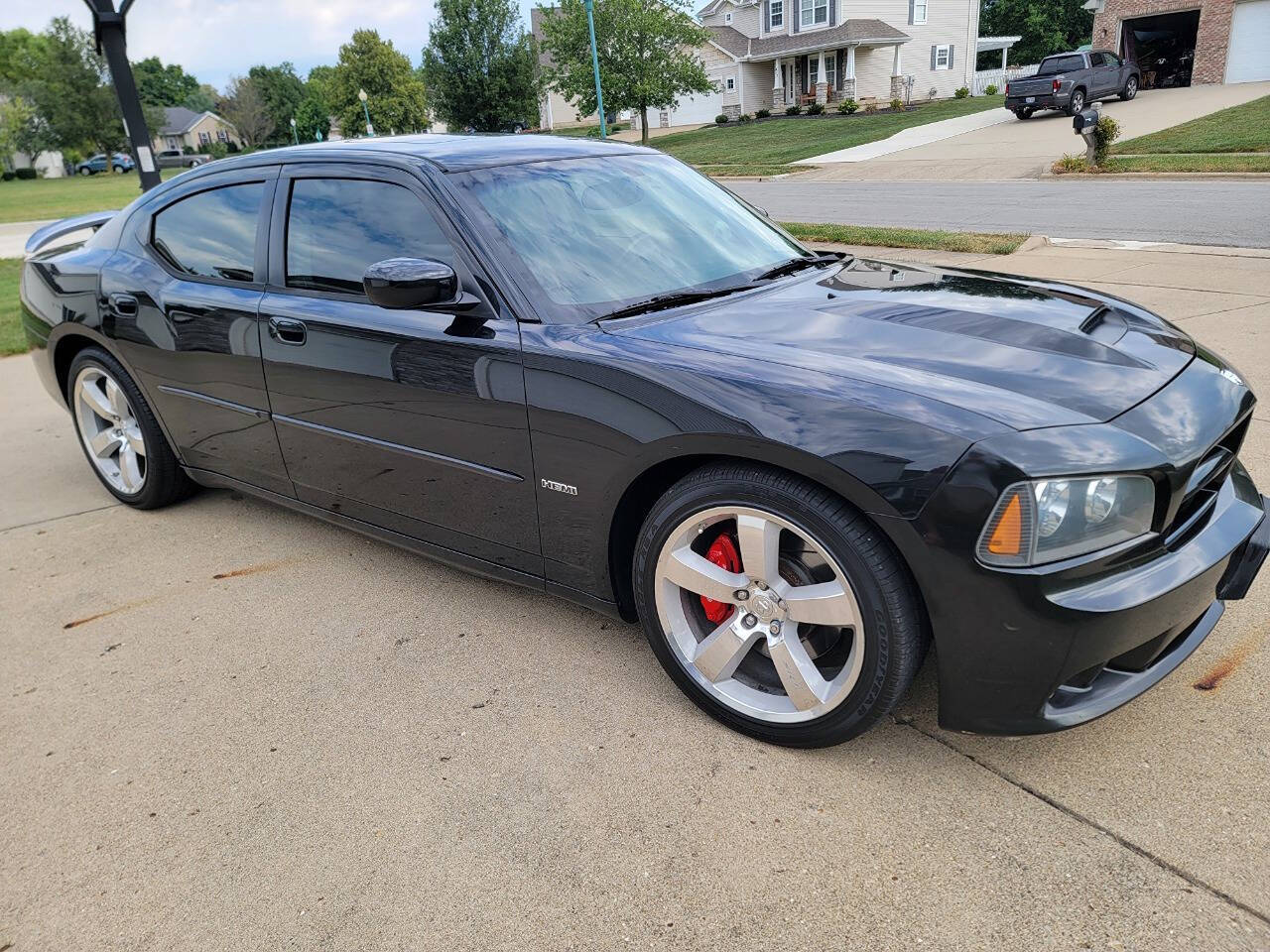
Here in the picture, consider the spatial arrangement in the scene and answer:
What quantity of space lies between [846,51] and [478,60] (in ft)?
67.6

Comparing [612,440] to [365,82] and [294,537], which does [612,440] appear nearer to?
[294,537]

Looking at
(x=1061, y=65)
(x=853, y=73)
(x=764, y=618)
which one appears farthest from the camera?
(x=853, y=73)

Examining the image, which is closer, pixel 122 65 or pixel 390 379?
pixel 390 379

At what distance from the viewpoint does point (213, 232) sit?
3.71 meters

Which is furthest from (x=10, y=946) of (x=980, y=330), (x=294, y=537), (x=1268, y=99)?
(x=1268, y=99)

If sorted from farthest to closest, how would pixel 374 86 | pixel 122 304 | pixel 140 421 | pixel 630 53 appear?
1. pixel 374 86
2. pixel 630 53
3. pixel 140 421
4. pixel 122 304

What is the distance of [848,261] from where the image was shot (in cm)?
354

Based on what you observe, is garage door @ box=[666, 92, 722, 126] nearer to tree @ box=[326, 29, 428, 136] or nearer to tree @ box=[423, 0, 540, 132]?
tree @ box=[423, 0, 540, 132]

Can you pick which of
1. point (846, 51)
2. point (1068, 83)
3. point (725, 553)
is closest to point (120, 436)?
point (725, 553)

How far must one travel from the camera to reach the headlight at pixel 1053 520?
195 cm

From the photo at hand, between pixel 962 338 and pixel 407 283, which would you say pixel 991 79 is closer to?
pixel 962 338

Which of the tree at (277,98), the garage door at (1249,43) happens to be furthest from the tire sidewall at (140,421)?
the tree at (277,98)

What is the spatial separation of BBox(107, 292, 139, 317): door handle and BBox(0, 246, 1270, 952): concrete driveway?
4.35ft

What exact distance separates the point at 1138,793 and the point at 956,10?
50.7 metres
